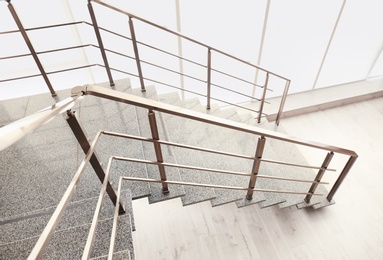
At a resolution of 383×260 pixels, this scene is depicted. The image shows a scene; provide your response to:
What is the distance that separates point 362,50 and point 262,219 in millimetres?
3525

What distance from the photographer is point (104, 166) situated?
5.93 feet

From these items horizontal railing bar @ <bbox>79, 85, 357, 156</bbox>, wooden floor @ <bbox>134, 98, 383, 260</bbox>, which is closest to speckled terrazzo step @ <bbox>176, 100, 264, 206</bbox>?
wooden floor @ <bbox>134, 98, 383, 260</bbox>

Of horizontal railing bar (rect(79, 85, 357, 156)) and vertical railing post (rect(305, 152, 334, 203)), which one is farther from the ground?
vertical railing post (rect(305, 152, 334, 203))

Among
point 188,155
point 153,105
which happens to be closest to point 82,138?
point 153,105

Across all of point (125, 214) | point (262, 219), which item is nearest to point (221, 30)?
point (262, 219)

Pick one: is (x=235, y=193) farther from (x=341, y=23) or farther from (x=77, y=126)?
(x=341, y=23)

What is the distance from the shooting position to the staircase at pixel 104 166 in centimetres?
127

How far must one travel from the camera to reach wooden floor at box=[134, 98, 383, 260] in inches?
101

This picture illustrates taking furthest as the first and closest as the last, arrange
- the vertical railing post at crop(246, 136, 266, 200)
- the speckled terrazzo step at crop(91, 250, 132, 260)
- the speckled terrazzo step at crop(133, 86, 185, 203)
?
the speckled terrazzo step at crop(133, 86, 185, 203) → the vertical railing post at crop(246, 136, 266, 200) → the speckled terrazzo step at crop(91, 250, 132, 260)

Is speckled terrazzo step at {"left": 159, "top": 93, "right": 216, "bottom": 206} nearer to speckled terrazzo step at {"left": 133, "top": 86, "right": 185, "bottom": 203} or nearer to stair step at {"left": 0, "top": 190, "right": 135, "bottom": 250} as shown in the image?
speckled terrazzo step at {"left": 133, "top": 86, "right": 185, "bottom": 203}

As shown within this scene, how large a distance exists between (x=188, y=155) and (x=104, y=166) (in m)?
0.72

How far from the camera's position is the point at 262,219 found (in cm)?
281

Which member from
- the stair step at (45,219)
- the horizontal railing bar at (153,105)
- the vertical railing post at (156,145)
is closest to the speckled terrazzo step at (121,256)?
the stair step at (45,219)

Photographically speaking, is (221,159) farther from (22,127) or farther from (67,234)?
(22,127)
